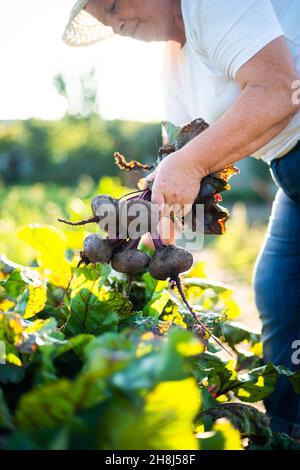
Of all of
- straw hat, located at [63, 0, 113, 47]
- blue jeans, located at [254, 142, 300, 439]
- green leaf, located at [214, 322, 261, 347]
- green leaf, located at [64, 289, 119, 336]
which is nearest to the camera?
green leaf, located at [64, 289, 119, 336]

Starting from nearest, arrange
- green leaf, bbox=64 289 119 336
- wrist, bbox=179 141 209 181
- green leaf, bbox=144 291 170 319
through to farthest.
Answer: green leaf, bbox=64 289 119 336 → wrist, bbox=179 141 209 181 → green leaf, bbox=144 291 170 319

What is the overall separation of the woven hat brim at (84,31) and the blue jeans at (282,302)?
84cm

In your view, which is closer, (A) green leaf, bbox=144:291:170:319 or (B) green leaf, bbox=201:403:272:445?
(B) green leaf, bbox=201:403:272:445

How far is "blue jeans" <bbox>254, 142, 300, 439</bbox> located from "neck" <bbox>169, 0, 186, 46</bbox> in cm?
57

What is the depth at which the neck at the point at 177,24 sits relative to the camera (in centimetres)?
181

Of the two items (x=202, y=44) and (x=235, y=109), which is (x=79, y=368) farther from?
(x=202, y=44)

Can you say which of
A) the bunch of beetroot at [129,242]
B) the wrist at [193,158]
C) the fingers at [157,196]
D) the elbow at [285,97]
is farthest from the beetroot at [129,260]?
the elbow at [285,97]

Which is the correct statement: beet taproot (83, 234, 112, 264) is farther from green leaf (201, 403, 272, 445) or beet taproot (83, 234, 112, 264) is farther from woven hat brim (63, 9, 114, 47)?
woven hat brim (63, 9, 114, 47)

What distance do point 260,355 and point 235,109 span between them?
49.3 inches

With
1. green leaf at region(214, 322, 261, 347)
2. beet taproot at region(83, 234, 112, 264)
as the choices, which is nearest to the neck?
beet taproot at region(83, 234, 112, 264)

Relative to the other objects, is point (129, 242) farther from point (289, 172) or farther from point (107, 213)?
point (289, 172)

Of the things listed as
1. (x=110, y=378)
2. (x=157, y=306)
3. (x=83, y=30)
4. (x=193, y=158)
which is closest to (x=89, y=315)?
(x=157, y=306)

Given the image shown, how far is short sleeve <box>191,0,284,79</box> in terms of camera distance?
153 centimetres

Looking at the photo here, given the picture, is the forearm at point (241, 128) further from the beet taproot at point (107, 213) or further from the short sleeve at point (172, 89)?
the short sleeve at point (172, 89)
